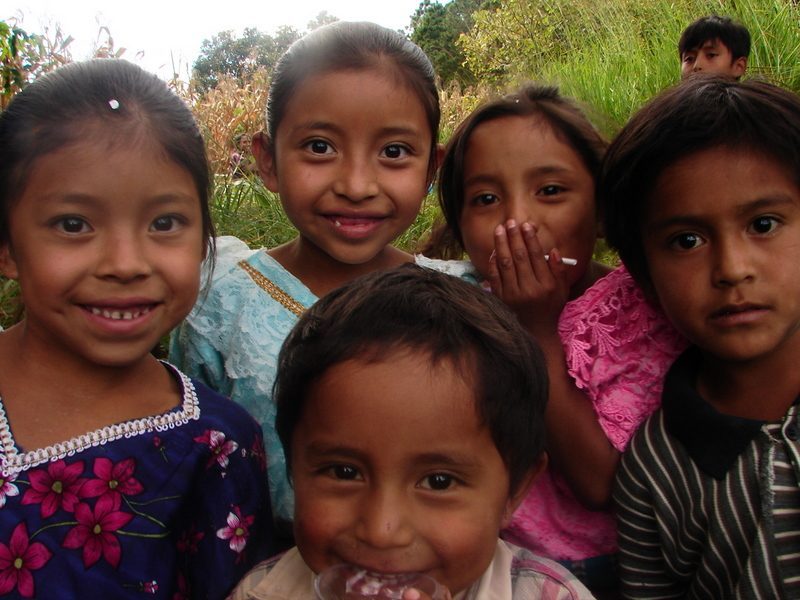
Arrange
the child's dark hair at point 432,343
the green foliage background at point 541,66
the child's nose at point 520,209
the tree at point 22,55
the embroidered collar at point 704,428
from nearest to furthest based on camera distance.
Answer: the child's dark hair at point 432,343, the embroidered collar at point 704,428, the child's nose at point 520,209, the tree at point 22,55, the green foliage background at point 541,66

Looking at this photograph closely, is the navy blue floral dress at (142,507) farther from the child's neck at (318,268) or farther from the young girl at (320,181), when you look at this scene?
the child's neck at (318,268)

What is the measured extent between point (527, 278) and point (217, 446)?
33.7 inches

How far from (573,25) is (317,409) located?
32.7 ft

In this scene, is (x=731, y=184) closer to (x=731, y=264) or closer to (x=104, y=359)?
(x=731, y=264)

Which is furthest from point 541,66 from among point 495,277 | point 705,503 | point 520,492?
point 520,492

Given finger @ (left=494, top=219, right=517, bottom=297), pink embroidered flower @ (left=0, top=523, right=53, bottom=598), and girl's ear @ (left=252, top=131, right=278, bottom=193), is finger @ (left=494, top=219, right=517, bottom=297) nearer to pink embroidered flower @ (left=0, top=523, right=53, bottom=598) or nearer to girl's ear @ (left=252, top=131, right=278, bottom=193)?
girl's ear @ (left=252, top=131, right=278, bottom=193)

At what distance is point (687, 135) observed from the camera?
64.4 inches

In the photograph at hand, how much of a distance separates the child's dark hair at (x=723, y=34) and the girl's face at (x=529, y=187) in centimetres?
443

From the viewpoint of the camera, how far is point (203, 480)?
172 cm

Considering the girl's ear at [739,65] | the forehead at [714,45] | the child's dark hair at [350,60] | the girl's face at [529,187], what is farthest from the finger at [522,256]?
the girl's ear at [739,65]

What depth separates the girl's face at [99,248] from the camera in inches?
59.6

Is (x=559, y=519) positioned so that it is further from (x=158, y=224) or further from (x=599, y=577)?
(x=158, y=224)

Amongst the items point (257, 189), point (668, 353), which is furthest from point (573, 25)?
point (668, 353)

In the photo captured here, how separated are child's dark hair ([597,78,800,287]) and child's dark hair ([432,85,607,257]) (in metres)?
0.30
